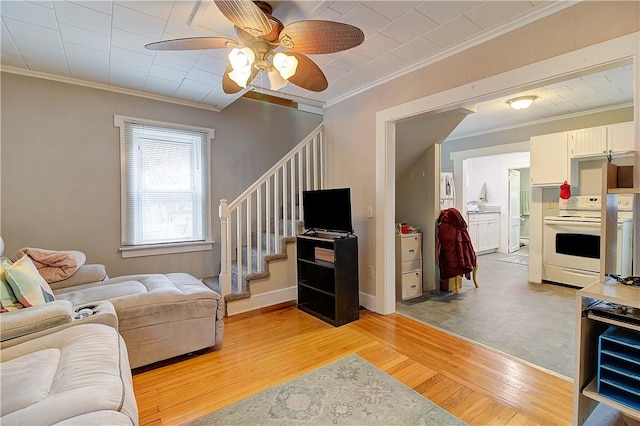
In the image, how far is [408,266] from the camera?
3.78 metres

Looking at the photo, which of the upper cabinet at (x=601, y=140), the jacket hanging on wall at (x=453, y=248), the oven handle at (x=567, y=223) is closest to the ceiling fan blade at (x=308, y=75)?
the jacket hanging on wall at (x=453, y=248)

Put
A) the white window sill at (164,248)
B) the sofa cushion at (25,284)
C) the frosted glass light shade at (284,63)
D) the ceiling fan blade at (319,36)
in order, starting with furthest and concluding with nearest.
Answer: the white window sill at (164,248)
the frosted glass light shade at (284,63)
the sofa cushion at (25,284)
the ceiling fan blade at (319,36)

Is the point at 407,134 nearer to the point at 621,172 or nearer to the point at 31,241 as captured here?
the point at 621,172

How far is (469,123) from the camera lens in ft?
16.0

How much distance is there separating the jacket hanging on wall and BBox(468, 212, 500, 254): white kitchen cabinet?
2.95m

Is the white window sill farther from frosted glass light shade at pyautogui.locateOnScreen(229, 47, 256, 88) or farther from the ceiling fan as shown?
frosted glass light shade at pyautogui.locateOnScreen(229, 47, 256, 88)

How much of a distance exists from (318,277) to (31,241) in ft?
10.00

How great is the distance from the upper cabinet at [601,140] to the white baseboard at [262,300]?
14.0 feet

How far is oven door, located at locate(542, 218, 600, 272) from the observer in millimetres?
3922

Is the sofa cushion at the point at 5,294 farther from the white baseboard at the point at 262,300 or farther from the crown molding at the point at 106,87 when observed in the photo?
the crown molding at the point at 106,87

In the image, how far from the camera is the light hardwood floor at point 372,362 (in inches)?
67.9

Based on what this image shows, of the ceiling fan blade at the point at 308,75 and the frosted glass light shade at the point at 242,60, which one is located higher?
the ceiling fan blade at the point at 308,75

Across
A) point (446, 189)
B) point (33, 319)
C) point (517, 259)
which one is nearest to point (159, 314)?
point (33, 319)

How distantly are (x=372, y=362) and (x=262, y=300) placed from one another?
159cm
